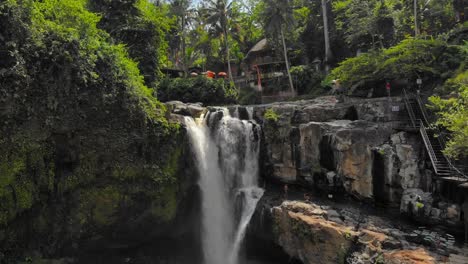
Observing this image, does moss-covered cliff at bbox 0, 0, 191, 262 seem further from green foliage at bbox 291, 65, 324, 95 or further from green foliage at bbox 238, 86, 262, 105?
green foliage at bbox 291, 65, 324, 95

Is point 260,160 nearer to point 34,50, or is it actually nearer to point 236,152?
point 236,152

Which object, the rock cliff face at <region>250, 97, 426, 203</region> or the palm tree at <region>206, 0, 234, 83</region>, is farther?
the palm tree at <region>206, 0, 234, 83</region>

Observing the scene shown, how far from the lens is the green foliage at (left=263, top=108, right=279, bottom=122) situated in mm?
16833

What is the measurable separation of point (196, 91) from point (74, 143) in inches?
563

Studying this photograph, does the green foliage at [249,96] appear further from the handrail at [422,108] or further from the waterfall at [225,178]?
the handrail at [422,108]

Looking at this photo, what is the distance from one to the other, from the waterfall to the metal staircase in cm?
806

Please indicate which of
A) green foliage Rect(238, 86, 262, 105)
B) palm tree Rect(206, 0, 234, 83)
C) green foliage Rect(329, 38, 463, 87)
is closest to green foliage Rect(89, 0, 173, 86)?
palm tree Rect(206, 0, 234, 83)

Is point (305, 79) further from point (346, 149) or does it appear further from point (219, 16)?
point (346, 149)

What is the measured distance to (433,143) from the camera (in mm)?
13594

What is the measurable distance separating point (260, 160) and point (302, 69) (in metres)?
17.9

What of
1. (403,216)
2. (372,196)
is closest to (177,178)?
(372,196)

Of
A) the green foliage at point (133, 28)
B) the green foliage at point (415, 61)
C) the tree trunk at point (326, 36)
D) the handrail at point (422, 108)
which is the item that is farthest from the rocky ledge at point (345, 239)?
the tree trunk at point (326, 36)

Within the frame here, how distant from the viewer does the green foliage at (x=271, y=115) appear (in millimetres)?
16833

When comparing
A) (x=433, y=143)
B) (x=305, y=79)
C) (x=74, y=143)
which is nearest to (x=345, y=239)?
(x=433, y=143)
